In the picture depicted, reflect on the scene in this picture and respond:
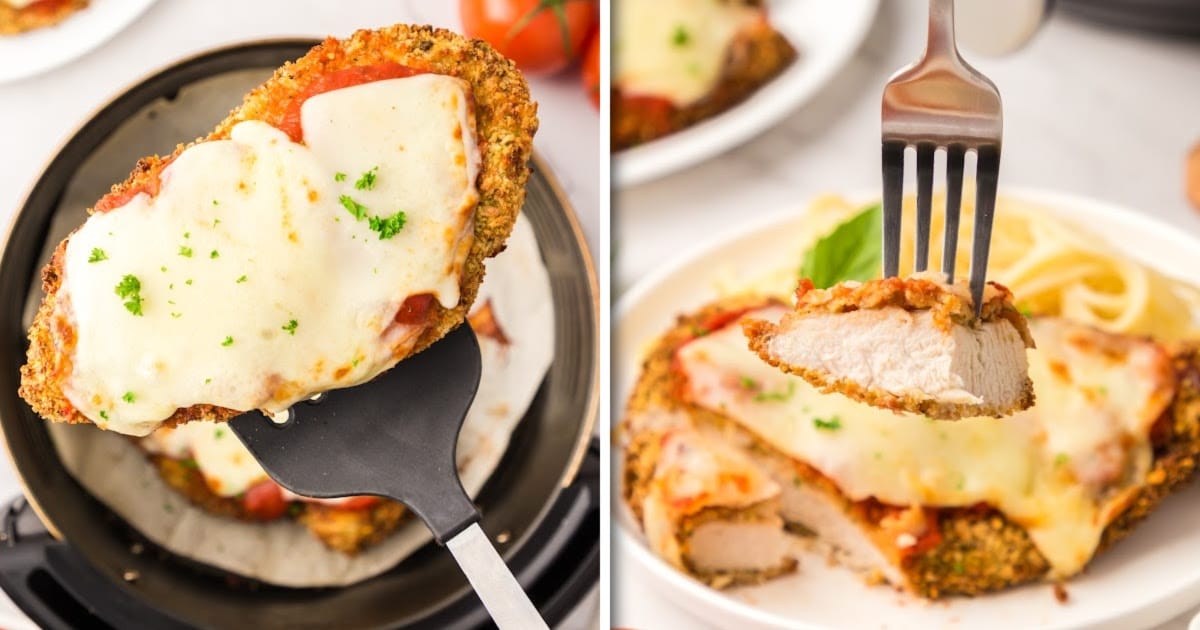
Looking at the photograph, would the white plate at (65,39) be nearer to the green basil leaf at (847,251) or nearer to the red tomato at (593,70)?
the red tomato at (593,70)

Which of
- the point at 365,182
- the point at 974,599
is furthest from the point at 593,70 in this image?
the point at 974,599

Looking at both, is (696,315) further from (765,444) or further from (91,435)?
(91,435)

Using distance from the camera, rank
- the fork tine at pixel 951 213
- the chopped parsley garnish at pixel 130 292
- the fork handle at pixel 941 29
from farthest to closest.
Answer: the fork handle at pixel 941 29
the fork tine at pixel 951 213
the chopped parsley garnish at pixel 130 292

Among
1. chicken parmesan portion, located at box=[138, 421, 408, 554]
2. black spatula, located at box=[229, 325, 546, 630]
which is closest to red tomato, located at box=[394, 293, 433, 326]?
black spatula, located at box=[229, 325, 546, 630]

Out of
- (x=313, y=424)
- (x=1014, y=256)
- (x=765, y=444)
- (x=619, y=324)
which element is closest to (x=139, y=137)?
(x=313, y=424)

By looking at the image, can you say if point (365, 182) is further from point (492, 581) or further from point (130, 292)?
point (492, 581)

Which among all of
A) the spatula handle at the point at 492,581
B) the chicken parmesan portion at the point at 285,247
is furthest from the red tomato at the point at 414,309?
the spatula handle at the point at 492,581

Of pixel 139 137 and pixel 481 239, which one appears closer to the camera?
pixel 481 239
